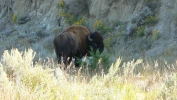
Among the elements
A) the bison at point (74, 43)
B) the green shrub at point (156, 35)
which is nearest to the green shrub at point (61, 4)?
the green shrub at point (156, 35)

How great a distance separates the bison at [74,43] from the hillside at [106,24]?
236cm

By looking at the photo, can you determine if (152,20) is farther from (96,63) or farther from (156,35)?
(96,63)

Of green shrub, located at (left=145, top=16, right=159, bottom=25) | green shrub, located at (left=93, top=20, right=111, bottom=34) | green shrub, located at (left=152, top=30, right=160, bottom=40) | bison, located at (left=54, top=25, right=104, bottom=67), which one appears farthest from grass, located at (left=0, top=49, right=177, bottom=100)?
green shrub, located at (left=93, top=20, right=111, bottom=34)

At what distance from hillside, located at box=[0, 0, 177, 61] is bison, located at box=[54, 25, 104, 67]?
7.75 feet

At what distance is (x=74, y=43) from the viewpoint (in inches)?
539

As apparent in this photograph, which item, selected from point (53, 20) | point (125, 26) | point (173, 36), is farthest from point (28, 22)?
point (173, 36)

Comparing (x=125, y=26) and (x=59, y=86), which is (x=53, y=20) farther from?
(x=59, y=86)

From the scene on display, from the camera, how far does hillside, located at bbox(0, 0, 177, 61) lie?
19.1 metres

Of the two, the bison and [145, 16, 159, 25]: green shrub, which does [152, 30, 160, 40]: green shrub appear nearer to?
[145, 16, 159, 25]: green shrub

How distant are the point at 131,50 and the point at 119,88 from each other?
40.1 ft

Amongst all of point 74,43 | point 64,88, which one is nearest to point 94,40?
point 74,43

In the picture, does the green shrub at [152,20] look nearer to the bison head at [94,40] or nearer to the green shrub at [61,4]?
the bison head at [94,40]

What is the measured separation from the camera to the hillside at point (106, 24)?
19.1 meters

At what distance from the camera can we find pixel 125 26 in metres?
21.5
